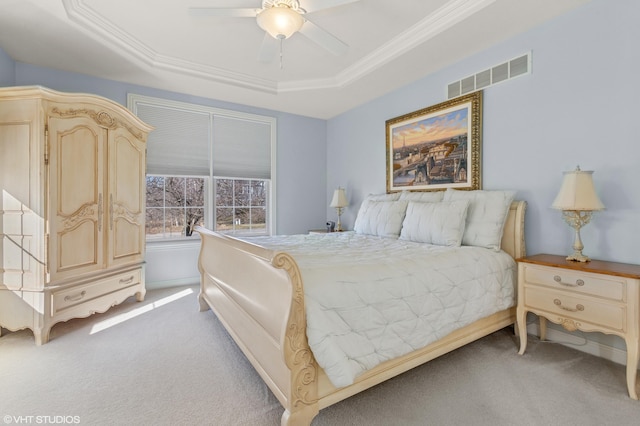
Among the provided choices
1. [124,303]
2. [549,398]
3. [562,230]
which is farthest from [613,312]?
[124,303]

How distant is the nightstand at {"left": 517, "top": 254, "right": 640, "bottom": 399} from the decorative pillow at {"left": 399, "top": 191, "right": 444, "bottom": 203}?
1.11 meters

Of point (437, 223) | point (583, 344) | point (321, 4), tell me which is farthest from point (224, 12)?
point (583, 344)

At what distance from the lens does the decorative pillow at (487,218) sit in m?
2.46

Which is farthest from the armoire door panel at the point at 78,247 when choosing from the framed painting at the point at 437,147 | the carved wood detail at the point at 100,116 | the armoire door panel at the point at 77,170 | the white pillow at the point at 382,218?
the framed painting at the point at 437,147

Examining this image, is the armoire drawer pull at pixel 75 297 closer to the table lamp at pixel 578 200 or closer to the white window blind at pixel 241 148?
the white window blind at pixel 241 148

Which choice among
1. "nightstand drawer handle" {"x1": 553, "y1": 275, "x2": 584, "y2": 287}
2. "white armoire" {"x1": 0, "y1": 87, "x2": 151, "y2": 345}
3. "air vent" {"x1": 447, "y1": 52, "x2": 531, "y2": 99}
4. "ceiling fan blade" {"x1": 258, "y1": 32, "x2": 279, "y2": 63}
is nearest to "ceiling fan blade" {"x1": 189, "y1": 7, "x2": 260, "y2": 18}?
"ceiling fan blade" {"x1": 258, "y1": 32, "x2": 279, "y2": 63}

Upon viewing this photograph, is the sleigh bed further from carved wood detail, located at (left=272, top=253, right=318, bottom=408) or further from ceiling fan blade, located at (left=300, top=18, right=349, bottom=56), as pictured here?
ceiling fan blade, located at (left=300, top=18, right=349, bottom=56)

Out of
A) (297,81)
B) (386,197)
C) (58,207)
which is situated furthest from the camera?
(297,81)

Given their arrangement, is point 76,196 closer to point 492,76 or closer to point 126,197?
point 126,197

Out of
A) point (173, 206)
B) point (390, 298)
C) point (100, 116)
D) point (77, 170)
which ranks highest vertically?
point (100, 116)

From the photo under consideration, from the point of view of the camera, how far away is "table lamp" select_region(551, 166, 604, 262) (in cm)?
199

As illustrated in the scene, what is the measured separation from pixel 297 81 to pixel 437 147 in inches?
78.1

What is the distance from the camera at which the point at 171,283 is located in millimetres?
3979

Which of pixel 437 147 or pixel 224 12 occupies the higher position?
pixel 224 12
